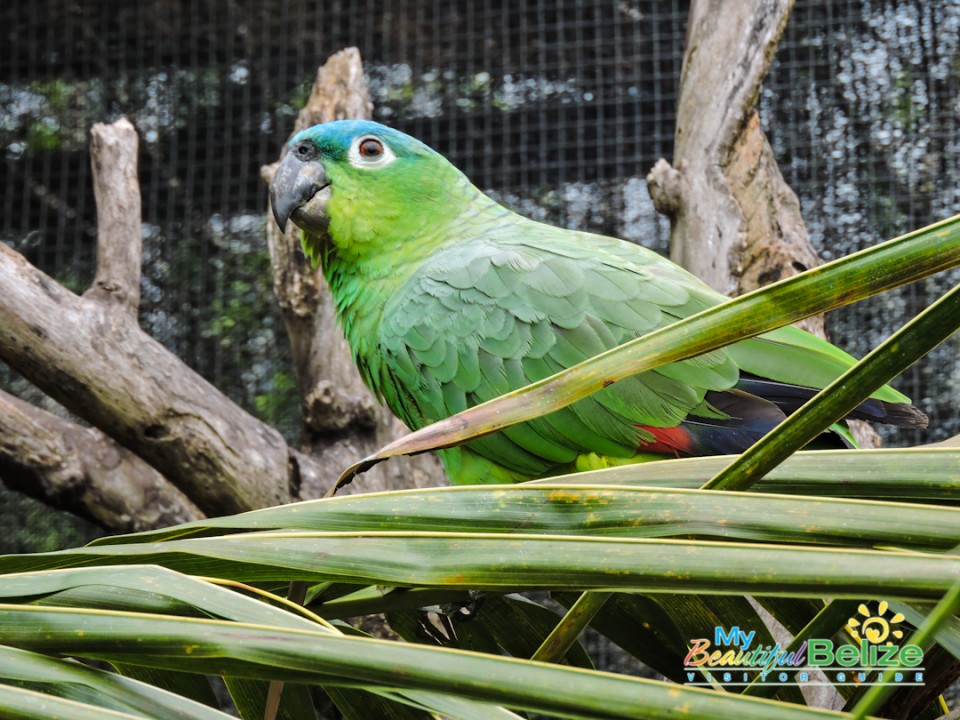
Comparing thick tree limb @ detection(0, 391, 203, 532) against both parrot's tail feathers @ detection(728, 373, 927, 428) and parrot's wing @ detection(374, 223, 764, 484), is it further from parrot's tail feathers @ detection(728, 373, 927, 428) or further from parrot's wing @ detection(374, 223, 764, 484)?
parrot's tail feathers @ detection(728, 373, 927, 428)

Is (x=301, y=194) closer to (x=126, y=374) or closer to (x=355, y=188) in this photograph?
(x=355, y=188)

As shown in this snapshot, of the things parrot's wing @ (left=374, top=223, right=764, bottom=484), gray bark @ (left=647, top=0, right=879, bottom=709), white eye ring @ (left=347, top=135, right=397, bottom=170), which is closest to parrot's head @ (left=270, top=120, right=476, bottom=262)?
white eye ring @ (left=347, top=135, right=397, bottom=170)

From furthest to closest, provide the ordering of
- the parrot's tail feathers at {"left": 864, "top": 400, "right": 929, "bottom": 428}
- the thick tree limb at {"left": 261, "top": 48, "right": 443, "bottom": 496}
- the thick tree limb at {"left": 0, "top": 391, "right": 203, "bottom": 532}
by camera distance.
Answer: the thick tree limb at {"left": 261, "top": 48, "right": 443, "bottom": 496}
the thick tree limb at {"left": 0, "top": 391, "right": 203, "bottom": 532}
the parrot's tail feathers at {"left": 864, "top": 400, "right": 929, "bottom": 428}

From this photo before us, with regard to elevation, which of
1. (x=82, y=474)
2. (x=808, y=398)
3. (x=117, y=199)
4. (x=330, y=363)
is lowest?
(x=82, y=474)

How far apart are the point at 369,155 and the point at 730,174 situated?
569mm

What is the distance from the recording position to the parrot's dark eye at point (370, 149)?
1421 mm

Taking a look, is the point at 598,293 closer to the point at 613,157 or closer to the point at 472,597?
the point at 472,597

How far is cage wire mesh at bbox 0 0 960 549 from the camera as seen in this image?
223 cm

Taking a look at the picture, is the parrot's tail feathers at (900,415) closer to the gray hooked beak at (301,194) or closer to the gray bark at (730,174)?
the gray bark at (730,174)

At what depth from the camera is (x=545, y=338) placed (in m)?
1.19

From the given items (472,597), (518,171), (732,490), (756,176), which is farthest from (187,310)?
(732,490)

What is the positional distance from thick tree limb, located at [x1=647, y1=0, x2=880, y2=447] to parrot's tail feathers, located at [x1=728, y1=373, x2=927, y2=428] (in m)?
0.38

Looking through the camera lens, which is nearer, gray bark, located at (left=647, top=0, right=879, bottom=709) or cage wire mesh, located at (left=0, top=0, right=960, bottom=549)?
gray bark, located at (left=647, top=0, right=879, bottom=709)

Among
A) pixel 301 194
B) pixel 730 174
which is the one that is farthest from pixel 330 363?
pixel 730 174
